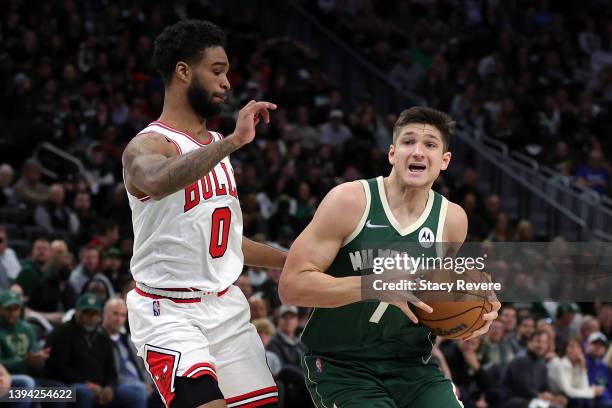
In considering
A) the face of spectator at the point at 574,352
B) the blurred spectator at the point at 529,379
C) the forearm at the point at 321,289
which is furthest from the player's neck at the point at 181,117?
the face of spectator at the point at 574,352

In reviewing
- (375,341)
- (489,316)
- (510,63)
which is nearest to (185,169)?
(375,341)

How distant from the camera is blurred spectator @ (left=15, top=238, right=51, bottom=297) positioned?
992cm

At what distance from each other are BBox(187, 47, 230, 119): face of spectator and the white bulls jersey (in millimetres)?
160

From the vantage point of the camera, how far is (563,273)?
973 cm

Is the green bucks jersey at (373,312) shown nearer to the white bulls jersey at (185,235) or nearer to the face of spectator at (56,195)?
the white bulls jersey at (185,235)

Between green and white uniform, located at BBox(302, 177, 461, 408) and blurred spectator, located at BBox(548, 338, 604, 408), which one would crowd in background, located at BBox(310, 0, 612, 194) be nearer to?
blurred spectator, located at BBox(548, 338, 604, 408)

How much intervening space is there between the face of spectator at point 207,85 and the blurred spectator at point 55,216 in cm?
Answer: 741

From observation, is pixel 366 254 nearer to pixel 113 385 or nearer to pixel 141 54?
pixel 113 385

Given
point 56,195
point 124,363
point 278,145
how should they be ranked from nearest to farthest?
point 124,363 → point 56,195 → point 278,145

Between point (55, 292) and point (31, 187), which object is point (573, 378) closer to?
point (55, 292)

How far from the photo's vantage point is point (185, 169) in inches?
172

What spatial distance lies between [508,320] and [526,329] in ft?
0.72

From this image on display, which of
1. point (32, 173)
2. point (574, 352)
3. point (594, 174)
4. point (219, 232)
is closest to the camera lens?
point (219, 232)

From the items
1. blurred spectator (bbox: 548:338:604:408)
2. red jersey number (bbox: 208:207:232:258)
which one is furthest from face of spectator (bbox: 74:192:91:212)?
red jersey number (bbox: 208:207:232:258)
